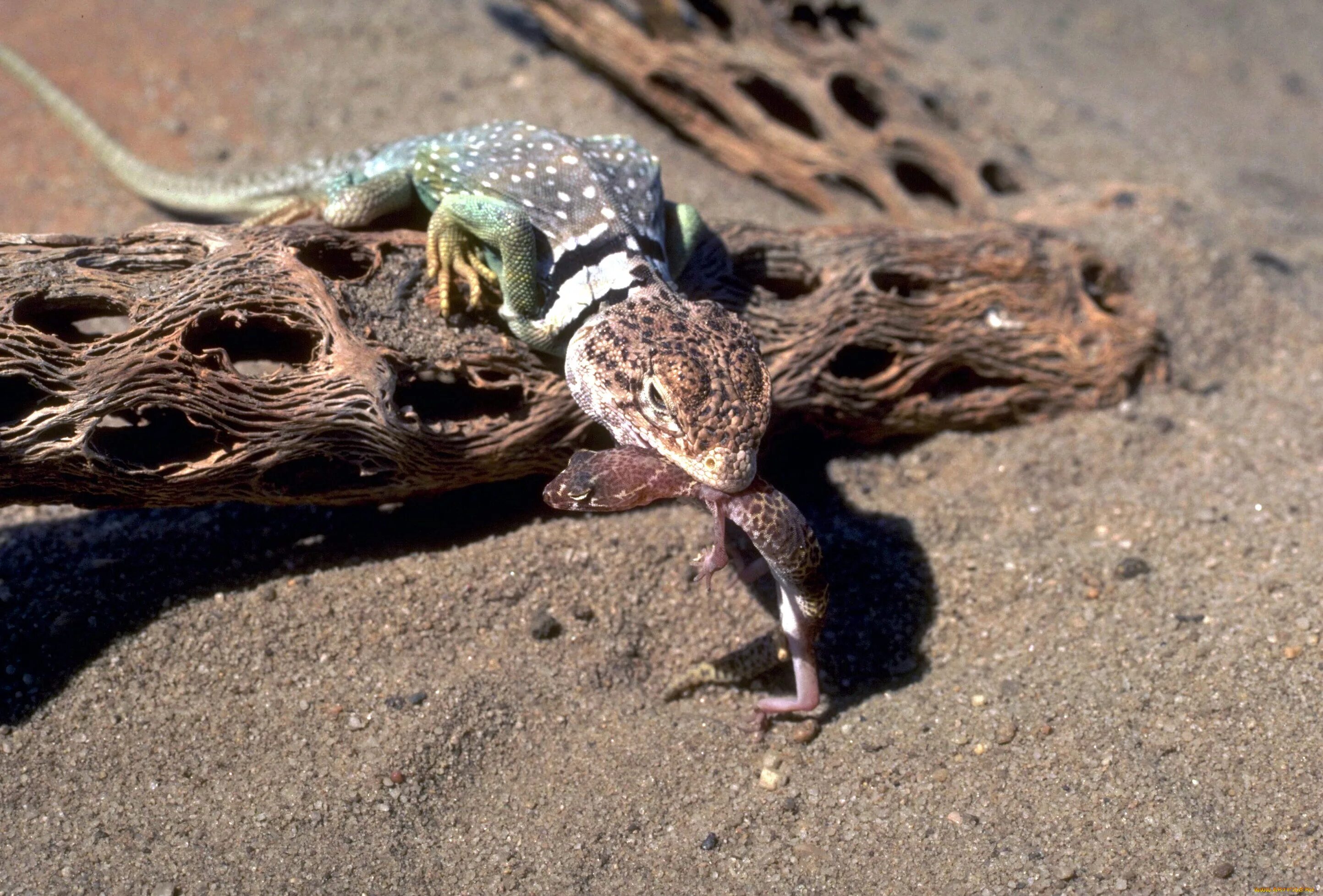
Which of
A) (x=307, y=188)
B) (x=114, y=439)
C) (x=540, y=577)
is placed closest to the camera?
(x=114, y=439)

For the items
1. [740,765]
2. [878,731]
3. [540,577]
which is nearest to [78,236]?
[540,577]

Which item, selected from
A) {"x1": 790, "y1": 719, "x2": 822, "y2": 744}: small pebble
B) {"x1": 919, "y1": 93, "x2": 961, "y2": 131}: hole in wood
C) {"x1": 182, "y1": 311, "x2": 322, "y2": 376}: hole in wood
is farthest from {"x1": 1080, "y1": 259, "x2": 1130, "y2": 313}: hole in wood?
{"x1": 182, "y1": 311, "x2": 322, "y2": 376}: hole in wood

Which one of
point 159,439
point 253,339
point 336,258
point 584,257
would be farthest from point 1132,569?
point 159,439

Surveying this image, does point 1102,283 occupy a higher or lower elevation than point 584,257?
lower

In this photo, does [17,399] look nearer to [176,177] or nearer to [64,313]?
[64,313]

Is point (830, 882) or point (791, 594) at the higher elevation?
point (791, 594)

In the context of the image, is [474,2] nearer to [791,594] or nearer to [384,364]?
[384,364]

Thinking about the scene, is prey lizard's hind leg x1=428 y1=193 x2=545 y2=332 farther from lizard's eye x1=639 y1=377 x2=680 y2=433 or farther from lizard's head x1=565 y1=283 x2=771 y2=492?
lizard's eye x1=639 y1=377 x2=680 y2=433
